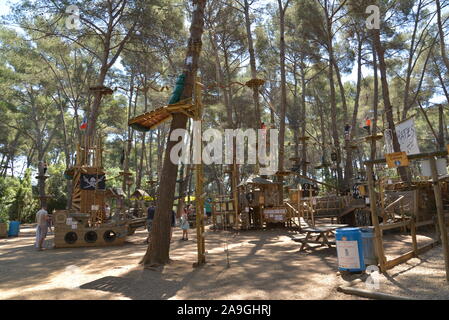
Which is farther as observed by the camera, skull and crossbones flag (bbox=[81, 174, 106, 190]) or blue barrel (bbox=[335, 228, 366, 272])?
skull and crossbones flag (bbox=[81, 174, 106, 190])

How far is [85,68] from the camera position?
952 inches

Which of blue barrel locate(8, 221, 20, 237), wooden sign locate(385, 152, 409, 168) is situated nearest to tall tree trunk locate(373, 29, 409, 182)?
wooden sign locate(385, 152, 409, 168)

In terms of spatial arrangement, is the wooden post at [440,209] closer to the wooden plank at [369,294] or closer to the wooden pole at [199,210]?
the wooden plank at [369,294]

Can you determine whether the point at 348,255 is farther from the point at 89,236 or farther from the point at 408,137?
the point at 89,236

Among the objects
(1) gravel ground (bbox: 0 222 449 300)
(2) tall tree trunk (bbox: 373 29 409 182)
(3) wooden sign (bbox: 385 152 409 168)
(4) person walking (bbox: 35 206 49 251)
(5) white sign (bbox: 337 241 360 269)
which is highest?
(2) tall tree trunk (bbox: 373 29 409 182)

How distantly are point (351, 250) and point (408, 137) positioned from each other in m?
2.03

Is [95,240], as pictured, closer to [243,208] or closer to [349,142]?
[243,208]

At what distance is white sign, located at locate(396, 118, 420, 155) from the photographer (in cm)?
508

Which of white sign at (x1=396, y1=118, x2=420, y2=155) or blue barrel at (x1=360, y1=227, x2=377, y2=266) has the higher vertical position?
white sign at (x1=396, y1=118, x2=420, y2=155)

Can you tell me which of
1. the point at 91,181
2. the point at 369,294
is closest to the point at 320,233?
the point at 369,294

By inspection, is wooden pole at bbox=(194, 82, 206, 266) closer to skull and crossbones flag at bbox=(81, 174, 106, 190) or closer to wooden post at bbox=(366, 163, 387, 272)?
wooden post at bbox=(366, 163, 387, 272)

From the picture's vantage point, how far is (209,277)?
5.79m
